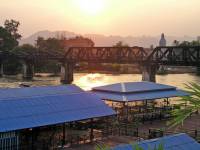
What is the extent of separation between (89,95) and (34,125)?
8183 millimetres

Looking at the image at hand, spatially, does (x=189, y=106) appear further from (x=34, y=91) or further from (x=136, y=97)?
(x=136, y=97)

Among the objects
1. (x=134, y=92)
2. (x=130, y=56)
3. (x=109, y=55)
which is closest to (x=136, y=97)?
(x=134, y=92)

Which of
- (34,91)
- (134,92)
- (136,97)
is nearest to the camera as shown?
(34,91)

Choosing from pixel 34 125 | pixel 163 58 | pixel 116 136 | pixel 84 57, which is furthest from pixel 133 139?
pixel 84 57

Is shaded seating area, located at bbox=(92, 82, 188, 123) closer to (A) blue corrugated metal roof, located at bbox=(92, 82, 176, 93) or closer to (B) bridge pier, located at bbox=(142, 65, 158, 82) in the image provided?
(A) blue corrugated metal roof, located at bbox=(92, 82, 176, 93)

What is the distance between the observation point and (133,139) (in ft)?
97.1

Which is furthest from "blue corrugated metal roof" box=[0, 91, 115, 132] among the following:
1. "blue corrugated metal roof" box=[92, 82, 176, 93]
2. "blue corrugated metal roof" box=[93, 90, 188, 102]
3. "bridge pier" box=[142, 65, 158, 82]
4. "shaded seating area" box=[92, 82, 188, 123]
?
"bridge pier" box=[142, 65, 158, 82]

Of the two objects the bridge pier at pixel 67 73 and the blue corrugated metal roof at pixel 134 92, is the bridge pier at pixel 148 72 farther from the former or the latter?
the blue corrugated metal roof at pixel 134 92

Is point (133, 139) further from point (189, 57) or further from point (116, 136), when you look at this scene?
point (189, 57)

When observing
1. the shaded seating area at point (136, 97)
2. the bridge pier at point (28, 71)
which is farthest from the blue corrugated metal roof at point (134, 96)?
the bridge pier at point (28, 71)

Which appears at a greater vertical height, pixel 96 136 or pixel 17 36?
pixel 17 36

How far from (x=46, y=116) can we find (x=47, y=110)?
3.14 ft

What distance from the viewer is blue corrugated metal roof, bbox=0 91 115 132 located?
989 inches

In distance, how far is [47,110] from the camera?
91.3ft
